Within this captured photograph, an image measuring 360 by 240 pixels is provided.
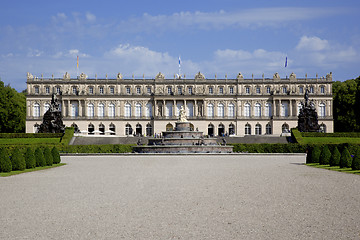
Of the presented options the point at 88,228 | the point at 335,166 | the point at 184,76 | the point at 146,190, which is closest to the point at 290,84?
the point at 184,76

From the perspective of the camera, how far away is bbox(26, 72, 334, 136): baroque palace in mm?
82875

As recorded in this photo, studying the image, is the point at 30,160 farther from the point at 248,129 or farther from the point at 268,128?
the point at 268,128

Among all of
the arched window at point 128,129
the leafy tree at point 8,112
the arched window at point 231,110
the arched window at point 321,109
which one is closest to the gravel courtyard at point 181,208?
the leafy tree at point 8,112

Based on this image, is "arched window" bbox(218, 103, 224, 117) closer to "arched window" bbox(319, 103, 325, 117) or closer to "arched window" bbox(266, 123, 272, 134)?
"arched window" bbox(266, 123, 272, 134)

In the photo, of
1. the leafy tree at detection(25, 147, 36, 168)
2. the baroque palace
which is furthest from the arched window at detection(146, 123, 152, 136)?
the leafy tree at detection(25, 147, 36, 168)

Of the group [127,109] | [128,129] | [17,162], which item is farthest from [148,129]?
[17,162]

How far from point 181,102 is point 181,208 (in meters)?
74.2

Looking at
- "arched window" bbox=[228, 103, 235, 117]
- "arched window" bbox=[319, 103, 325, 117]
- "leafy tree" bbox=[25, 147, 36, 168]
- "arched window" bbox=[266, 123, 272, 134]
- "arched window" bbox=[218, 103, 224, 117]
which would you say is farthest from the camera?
"arched window" bbox=[218, 103, 224, 117]

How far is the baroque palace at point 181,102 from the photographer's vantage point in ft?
272

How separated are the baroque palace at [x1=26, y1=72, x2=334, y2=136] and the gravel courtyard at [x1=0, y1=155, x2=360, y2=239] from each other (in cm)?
6716

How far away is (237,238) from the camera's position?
7629 millimetres

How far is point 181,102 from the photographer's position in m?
84.4

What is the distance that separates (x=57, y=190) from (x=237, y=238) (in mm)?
7873

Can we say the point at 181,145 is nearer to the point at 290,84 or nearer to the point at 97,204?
the point at 97,204
